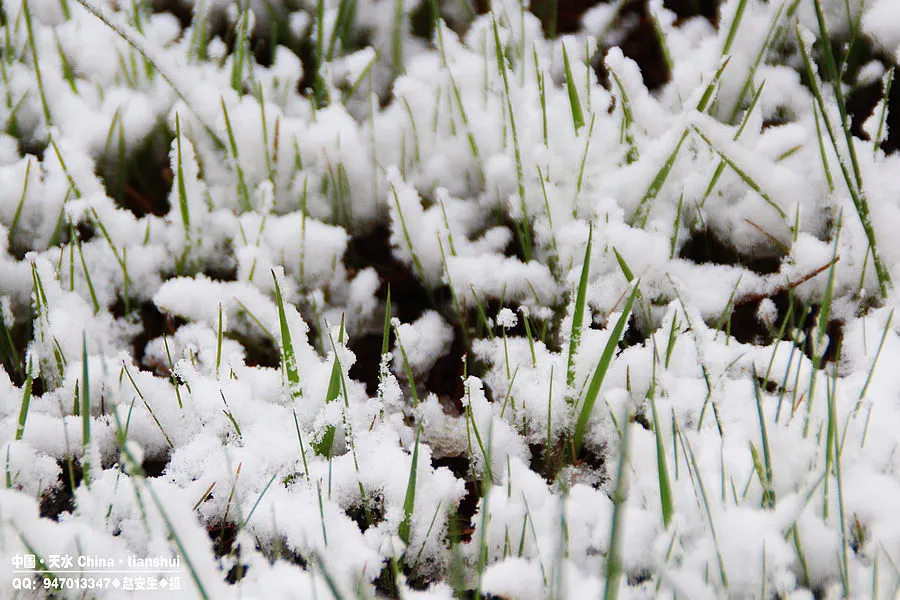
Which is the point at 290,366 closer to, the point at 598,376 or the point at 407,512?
the point at 407,512

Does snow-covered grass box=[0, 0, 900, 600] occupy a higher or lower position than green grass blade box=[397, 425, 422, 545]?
higher

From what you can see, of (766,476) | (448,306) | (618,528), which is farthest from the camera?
(448,306)

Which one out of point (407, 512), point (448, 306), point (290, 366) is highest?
point (448, 306)

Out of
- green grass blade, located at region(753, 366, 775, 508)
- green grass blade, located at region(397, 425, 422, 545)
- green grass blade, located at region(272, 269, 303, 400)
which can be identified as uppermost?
green grass blade, located at region(272, 269, 303, 400)

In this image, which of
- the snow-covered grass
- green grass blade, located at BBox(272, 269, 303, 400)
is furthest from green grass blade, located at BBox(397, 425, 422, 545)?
green grass blade, located at BBox(272, 269, 303, 400)

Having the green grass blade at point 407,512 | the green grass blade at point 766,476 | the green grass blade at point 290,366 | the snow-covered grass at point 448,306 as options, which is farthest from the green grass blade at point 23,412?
the green grass blade at point 766,476

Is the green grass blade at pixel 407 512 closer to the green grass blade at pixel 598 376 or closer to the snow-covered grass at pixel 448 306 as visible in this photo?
the snow-covered grass at pixel 448 306

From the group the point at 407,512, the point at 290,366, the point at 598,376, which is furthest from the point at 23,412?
the point at 598,376

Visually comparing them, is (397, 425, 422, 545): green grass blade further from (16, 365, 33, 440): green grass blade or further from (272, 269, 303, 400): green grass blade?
(16, 365, 33, 440): green grass blade
